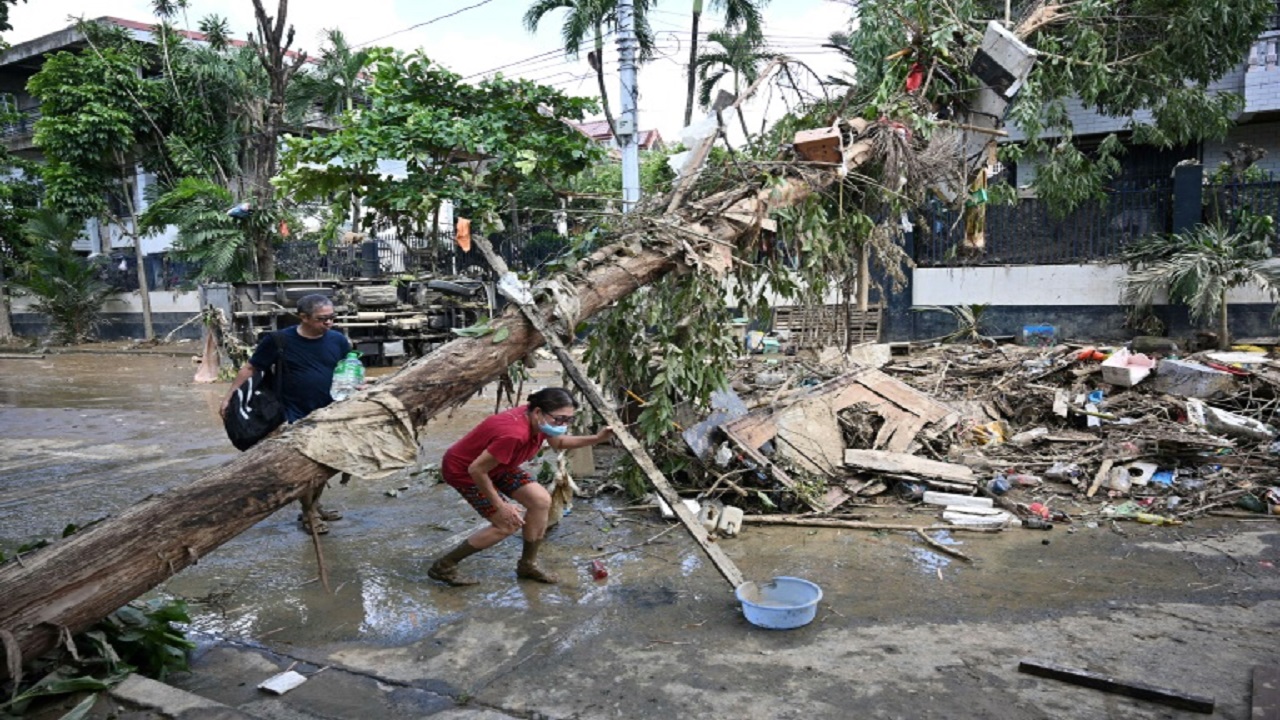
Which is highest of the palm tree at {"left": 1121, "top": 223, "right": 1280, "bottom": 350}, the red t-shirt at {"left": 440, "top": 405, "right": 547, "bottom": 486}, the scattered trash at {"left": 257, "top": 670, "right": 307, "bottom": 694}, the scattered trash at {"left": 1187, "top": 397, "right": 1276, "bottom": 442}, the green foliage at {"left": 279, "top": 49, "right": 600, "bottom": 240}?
the green foliage at {"left": 279, "top": 49, "right": 600, "bottom": 240}

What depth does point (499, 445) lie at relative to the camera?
14.2ft

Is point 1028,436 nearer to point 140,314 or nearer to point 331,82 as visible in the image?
point 331,82

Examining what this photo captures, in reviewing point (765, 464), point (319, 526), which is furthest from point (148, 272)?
point (765, 464)

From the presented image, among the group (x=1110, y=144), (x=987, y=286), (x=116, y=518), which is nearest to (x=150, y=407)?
(x=116, y=518)

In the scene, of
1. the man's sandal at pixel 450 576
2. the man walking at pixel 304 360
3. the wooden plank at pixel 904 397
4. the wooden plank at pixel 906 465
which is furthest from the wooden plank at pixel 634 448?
the wooden plank at pixel 904 397

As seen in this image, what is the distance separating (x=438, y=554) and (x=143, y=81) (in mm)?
20006

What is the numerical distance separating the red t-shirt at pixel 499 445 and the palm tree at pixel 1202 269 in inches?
392

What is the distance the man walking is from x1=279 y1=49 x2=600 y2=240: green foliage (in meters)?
6.56

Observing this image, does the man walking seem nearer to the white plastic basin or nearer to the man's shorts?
the man's shorts

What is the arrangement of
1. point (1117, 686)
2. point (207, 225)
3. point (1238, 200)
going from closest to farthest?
point (1117, 686) → point (1238, 200) → point (207, 225)

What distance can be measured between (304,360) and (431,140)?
7604 mm

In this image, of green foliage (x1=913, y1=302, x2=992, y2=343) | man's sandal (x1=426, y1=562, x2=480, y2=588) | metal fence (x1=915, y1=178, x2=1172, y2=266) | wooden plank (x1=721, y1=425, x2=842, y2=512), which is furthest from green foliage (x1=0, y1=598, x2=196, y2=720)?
green foliage (x1=913, y1=302, x2=992, y2=343)

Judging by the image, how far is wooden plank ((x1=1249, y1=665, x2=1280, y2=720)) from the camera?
9.91ft

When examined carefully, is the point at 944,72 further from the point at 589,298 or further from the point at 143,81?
the point at 143,81
